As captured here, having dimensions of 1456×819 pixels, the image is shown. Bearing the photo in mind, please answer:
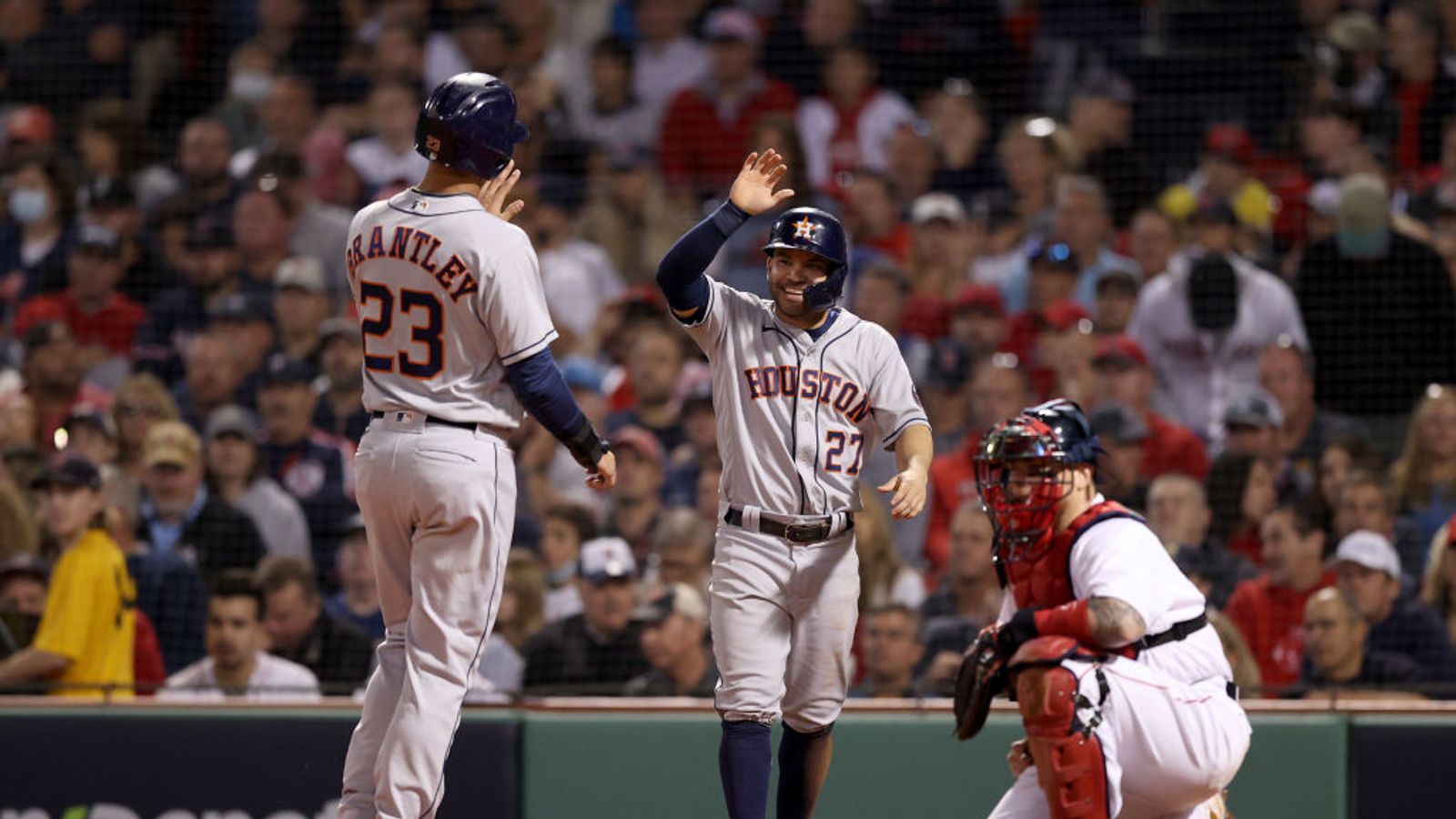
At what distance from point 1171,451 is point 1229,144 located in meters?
2.37

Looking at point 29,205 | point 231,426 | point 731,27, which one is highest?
Result: point 731,27

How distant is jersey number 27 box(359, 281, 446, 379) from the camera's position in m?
4.82

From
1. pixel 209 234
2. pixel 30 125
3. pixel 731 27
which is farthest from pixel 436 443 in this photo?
pixel 30 125

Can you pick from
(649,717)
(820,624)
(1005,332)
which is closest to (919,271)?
(1005,332)

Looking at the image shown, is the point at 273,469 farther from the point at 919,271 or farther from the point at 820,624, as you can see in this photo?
the point at 820,624

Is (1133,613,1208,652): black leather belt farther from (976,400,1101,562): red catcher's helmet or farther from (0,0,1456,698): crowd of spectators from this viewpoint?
(0,0,1456,698): crowd of spectators

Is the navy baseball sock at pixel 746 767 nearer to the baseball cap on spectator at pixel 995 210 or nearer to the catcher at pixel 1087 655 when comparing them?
the catcher at pixel 1087 655

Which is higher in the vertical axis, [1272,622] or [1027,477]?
[1027,477]

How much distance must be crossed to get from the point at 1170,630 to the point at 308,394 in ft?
16.3

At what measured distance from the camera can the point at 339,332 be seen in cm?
906

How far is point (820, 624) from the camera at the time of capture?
5227 mm

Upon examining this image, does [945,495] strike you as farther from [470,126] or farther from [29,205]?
[29,205]

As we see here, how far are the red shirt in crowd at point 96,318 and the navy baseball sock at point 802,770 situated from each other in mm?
5618

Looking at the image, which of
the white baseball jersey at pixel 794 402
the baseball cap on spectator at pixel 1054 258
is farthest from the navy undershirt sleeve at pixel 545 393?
the baseball cap on spectator at pixel 1054 258
